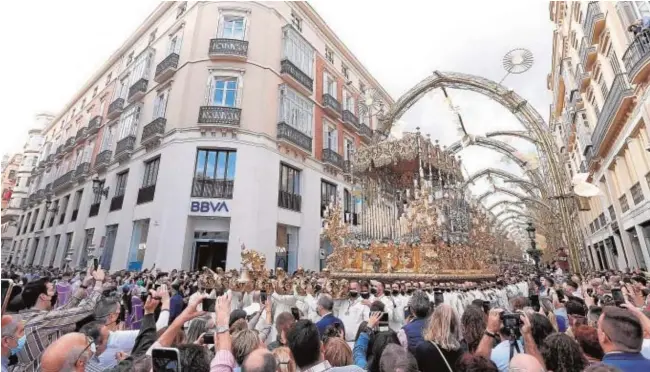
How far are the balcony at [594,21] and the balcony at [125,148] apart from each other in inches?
774

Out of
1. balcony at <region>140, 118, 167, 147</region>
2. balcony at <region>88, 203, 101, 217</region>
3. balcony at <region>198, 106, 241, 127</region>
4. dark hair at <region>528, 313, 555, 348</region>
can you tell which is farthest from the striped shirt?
A: balcony at <region>88, 203, 101, 217</region>

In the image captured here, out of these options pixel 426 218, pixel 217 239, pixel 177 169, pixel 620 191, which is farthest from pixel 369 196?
pixel 620 191

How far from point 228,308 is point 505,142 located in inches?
770

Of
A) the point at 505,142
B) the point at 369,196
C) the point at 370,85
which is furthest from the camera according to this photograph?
the point at 370,85

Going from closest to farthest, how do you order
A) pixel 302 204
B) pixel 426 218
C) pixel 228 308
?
pixel 228 308, pixel 426 218, pixel 302 204

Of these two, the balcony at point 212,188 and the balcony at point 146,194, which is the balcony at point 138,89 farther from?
the balcony at point 212,188

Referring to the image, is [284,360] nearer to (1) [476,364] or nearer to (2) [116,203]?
(1) [476,364]

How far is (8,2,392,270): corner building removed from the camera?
12398 millimetres

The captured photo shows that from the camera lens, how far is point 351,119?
63.7 feet

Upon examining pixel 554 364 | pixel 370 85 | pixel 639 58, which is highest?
pixel 370 85

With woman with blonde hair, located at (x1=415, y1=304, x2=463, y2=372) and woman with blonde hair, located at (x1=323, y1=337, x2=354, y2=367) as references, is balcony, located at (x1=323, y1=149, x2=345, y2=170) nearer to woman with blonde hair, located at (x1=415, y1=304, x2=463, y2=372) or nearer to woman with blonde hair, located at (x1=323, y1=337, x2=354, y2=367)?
woman with blonde hair, located at (x1=415, y1=304, x2=463, y2=372)

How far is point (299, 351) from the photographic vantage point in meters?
2.09

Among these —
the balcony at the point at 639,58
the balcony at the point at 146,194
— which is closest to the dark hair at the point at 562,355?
the balcony at the point at 639,58

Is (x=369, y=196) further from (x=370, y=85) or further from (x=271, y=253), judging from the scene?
(x=370, y=85)
